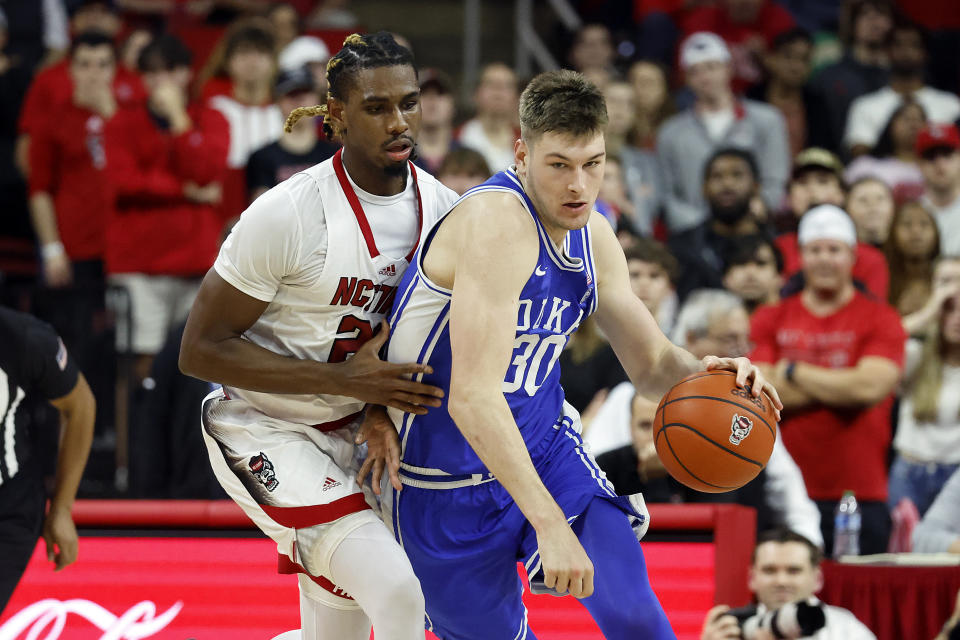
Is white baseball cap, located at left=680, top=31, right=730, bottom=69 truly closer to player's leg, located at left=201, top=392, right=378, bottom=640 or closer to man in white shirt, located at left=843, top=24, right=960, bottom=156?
man in white shirt, located at left=843, top=24, right=960, bottom=156

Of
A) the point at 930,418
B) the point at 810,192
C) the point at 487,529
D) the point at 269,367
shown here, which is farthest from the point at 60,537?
the point at 810,192

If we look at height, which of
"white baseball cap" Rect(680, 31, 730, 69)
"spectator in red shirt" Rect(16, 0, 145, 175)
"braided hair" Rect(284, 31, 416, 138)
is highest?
"white baseball cap" Rect(680, 31, 730, 69)

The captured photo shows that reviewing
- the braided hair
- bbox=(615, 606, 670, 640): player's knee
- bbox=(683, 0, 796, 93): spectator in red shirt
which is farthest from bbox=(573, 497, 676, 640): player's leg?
bbox=(683, 0, 796, 93): spectator in red shirt

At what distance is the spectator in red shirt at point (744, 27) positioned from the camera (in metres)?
9.92

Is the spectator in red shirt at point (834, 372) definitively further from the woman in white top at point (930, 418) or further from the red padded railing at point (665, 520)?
the red padded railing at point (665, 520)

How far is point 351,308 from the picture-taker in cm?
384

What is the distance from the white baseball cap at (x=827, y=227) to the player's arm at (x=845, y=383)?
0.68m

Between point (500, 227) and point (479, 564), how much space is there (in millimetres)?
982

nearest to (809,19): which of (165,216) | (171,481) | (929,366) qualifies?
(929,366)

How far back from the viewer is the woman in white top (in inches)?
257

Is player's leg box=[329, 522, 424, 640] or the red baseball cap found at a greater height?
the red baseball cap

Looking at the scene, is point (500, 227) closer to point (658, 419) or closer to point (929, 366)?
point (658, 419)

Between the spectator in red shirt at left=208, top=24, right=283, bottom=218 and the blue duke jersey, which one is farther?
the spectator in red shirt at left=208, top=24, right=283, bottom=218

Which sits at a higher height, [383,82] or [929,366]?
[383,82]
